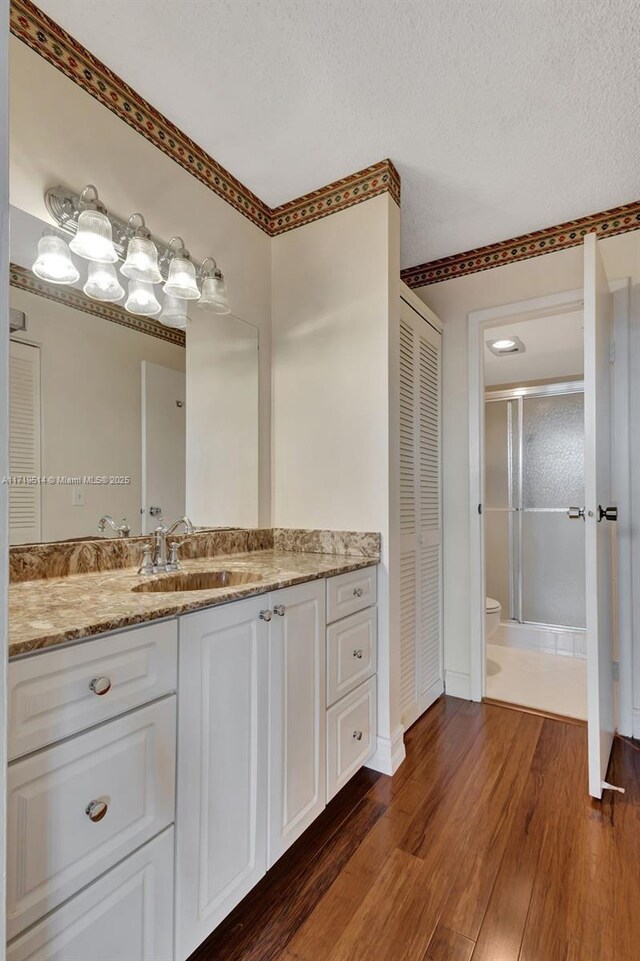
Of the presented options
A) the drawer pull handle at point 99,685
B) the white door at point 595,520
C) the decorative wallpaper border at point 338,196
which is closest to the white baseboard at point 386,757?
the white door at point 595,520

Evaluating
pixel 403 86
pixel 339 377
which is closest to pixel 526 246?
pixel 403 86

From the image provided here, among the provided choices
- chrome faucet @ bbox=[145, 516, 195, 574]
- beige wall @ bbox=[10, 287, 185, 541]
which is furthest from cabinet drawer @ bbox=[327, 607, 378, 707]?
beige wall @ bbox=[10, 287, 185, 541]

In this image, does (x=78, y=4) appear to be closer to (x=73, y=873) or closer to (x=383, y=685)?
(x=73, y=873)

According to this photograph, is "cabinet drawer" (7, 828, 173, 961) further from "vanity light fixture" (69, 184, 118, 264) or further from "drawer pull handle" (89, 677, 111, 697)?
"vanity light fixture" (69, 184, 118, 264)

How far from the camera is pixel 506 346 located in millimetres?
3262

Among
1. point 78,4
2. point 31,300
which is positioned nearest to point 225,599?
point 31,300

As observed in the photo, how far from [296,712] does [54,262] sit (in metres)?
1.49

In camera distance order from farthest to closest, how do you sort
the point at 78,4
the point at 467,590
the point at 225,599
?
the point at 467,590, the point at 78,4, the point at 225,599

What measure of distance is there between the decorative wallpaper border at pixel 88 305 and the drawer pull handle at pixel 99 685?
1.02 m

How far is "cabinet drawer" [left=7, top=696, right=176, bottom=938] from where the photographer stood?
0.70 m

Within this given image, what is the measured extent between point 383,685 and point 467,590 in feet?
2.94

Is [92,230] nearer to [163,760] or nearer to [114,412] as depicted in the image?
[114,412]

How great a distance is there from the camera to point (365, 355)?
74.6 inches

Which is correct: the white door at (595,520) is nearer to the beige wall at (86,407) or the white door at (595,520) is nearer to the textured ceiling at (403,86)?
the textured ceiling at (403,86)
